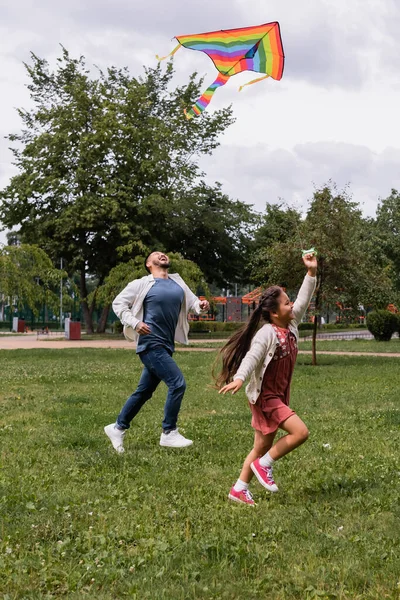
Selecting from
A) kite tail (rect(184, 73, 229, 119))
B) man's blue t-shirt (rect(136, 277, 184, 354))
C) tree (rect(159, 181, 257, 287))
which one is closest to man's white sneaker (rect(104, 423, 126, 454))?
man's blue t-shirt (rect(136, 277, 184, 354))

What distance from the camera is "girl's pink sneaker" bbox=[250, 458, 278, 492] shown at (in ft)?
17.1

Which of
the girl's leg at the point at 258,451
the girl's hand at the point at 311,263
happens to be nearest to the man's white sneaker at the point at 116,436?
the girl's leg at the point at 258,451

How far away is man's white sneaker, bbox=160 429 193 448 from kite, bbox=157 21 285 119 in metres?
4.70

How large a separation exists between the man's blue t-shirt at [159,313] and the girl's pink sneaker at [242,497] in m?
2.26

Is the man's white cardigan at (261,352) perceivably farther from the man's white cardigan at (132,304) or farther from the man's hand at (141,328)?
the man's white cardigan at (132,304)

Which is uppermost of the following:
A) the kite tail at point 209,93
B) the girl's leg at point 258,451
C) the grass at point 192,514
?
the kite tail at point 209,93

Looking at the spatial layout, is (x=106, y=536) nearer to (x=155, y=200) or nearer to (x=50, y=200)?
(x=155, y=200)

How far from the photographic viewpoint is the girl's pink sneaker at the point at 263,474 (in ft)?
17.1

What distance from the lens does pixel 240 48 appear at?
9.47 metres

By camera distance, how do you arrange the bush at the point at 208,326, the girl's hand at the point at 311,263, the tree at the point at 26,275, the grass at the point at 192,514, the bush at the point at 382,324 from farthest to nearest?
the bush at the point at 208,326 < the bush at the point at 382,324 < the tree at the point at 26,275 < the girl's hand at the point at 311,263 < the grass at the point at 192,514

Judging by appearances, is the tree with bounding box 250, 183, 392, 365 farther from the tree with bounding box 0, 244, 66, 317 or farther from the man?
the man

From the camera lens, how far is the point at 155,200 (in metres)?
37.1

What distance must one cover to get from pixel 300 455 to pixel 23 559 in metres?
3.39

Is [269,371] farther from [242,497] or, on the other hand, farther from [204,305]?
[204,305]
